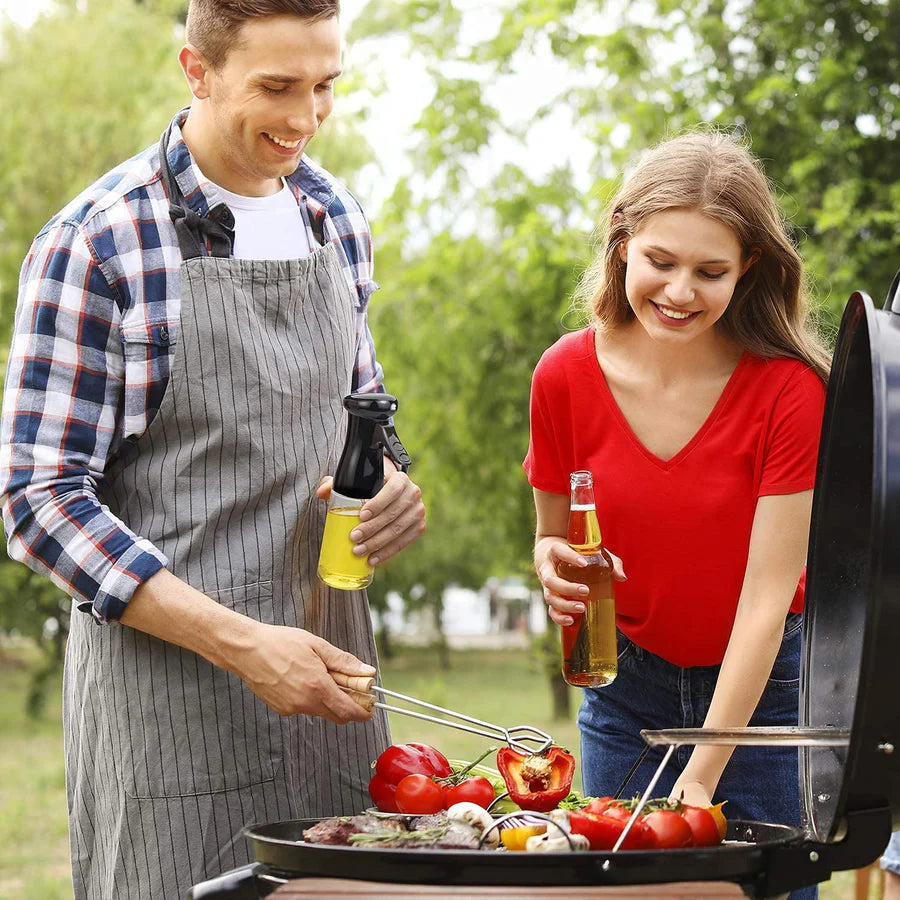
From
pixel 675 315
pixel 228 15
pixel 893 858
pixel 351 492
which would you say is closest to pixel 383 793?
pixel 351 492

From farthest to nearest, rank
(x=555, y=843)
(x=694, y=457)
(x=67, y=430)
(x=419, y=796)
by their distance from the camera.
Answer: (x=694, y=457) → (x=67, y=430) → (x=419, y=796) → (x=555, y=843)

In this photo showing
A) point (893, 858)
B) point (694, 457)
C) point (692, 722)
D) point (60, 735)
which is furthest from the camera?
point (60, 735)

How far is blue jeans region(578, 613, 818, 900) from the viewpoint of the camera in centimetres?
236

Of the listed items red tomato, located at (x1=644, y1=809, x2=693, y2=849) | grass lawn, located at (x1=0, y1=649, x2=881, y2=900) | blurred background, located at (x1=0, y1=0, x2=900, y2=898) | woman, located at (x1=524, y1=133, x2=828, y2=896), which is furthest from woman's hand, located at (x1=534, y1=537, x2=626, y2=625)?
grass lawn, located at (x1=0, y1=649, x2=881, y2=900)

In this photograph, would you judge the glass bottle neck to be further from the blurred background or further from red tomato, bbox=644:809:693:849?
the blurred background

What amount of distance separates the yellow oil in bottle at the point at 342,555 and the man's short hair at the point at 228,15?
0.80 metres

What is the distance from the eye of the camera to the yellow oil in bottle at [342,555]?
2109 millimetres

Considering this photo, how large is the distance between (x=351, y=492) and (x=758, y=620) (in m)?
0.73

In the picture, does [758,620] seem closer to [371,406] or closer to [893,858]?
[371,406]

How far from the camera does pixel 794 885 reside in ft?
5.39

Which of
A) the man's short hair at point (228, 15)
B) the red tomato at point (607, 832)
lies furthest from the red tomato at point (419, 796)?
the man's short hair at point (228, 15)

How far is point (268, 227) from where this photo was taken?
2.32 meters

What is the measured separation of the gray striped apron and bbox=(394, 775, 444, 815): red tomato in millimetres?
313

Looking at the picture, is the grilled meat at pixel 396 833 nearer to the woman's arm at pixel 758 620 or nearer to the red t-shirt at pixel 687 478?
the woman's arm at pixel 758 620
